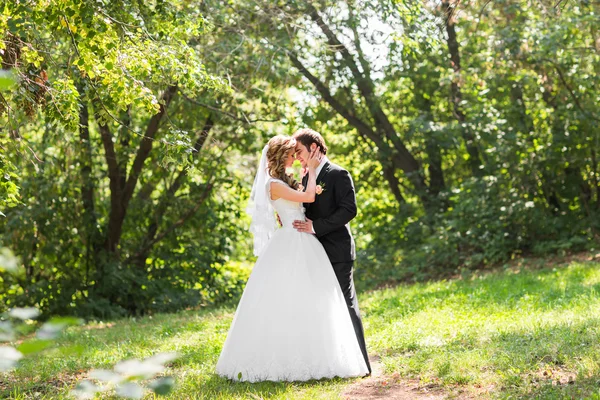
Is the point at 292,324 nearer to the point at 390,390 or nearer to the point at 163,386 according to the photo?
Answer: the point at 390,390

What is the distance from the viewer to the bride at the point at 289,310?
521 centimetres

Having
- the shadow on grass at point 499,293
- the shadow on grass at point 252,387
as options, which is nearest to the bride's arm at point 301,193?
the shadow on grass at point 252,387

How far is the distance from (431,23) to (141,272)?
25.0ft

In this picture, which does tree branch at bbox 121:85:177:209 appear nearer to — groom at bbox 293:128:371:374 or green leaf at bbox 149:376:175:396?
groom at bbox 293:128:371:374

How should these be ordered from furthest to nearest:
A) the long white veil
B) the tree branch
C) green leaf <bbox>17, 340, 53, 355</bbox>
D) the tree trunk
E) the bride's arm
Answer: the tree trunk, the tree branch, the long white veil, the bride's arm, green leaf <bbox>17, 340, 53, 355</bbox>

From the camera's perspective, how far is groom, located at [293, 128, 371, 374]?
5500mm

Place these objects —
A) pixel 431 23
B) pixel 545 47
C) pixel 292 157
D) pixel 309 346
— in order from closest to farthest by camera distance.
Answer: pixel 309 346 < pixel 292 157 < pixel 431 23 < pixel 545 47

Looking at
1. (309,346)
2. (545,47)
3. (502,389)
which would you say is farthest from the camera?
(545,47)

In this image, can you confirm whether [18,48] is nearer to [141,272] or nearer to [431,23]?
[431,23]

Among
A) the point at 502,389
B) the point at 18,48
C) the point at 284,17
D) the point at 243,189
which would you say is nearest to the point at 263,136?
the point at 243,189

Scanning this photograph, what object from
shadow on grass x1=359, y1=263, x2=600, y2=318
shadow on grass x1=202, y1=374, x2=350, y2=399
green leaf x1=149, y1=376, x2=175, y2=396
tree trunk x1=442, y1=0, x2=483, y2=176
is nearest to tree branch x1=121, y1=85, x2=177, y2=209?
shadow on grass x1=359, y1=263, x2=600, y2=318

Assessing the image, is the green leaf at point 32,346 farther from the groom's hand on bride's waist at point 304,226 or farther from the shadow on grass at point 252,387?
the groom's hand on bride's waist at point 304,226

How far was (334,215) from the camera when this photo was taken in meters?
5.49

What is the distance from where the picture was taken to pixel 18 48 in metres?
6.07
